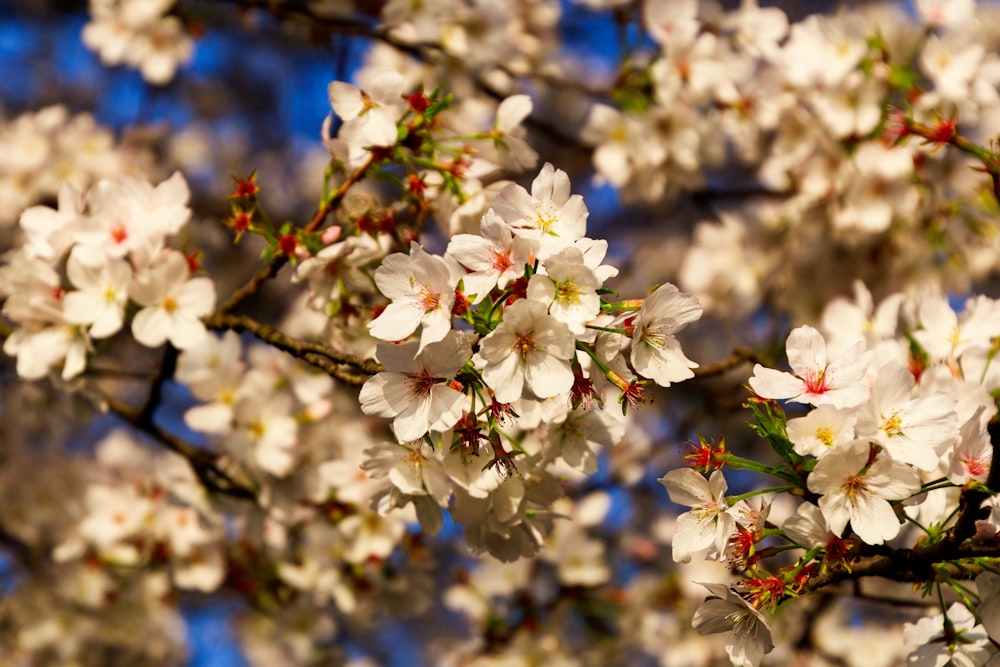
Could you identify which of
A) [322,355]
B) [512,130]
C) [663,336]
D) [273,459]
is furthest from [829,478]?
[273,459]

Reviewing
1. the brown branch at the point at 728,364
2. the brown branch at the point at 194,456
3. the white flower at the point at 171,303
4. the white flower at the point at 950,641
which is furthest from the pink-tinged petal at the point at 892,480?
the brown branch at the point at 194,456

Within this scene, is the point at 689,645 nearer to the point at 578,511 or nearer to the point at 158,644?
the point at 578,511

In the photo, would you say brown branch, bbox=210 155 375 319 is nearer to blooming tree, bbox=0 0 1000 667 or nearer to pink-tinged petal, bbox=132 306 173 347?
blooming tree, bbox=0 0 1000 667

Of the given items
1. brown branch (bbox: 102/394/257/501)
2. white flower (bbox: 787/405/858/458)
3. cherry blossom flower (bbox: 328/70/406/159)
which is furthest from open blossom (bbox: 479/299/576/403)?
brown branch (bbox: 102/394/257/501)

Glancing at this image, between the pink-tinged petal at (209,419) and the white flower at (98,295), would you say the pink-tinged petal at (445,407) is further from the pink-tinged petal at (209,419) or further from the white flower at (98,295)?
the pink-tinged petal at (209,419)

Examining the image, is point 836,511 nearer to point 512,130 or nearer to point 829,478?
point 829,478
